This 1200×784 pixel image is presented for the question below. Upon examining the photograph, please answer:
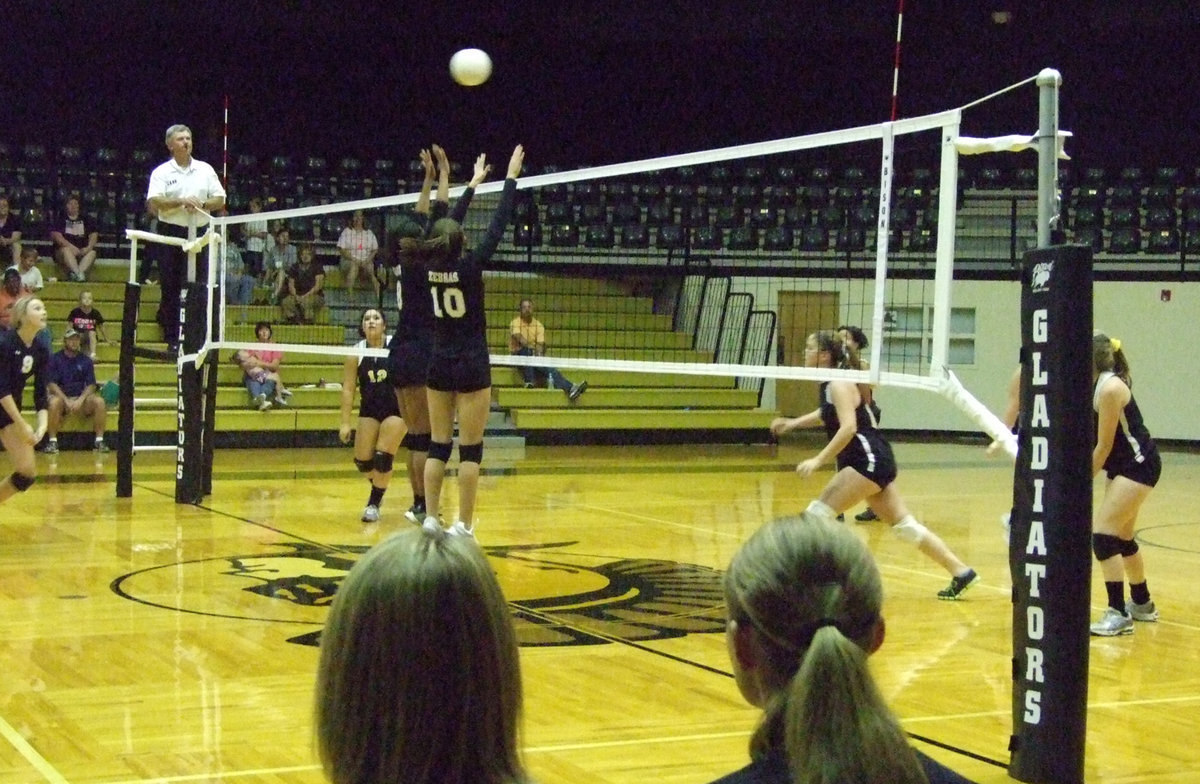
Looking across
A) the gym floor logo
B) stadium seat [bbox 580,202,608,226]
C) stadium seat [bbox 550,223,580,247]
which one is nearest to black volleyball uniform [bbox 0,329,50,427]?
the gym floor logo

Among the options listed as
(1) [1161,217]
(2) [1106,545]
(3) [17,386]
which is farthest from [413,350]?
(1) [1161,217]

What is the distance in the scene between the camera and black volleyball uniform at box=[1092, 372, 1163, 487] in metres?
6.81

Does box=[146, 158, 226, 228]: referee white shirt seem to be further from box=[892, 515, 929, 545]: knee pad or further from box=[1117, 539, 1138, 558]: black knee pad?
box=[1117, 539, 1138, 558]: black knee pad

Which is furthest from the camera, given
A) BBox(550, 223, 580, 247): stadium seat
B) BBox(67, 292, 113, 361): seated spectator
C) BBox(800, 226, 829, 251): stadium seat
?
BBox(550, 223, 580, 247): stadium seat

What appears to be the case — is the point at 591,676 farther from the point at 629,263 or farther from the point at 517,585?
the point at 629,263

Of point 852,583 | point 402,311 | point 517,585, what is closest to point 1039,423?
point 852,583

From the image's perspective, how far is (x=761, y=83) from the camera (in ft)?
74.7

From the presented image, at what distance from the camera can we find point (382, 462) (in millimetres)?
10219

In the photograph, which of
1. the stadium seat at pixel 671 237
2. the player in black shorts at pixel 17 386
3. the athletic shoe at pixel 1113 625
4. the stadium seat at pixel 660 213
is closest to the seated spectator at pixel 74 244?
the stadium seat at pixel 660 213

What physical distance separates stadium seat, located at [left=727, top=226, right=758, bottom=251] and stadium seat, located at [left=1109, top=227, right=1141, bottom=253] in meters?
4.91

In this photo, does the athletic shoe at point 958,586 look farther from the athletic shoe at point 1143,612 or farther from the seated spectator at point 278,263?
the seated spectator at point 278,263

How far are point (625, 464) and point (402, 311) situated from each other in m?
6.52

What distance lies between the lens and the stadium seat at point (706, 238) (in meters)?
19.6

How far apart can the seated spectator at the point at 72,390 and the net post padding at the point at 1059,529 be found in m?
13.0
